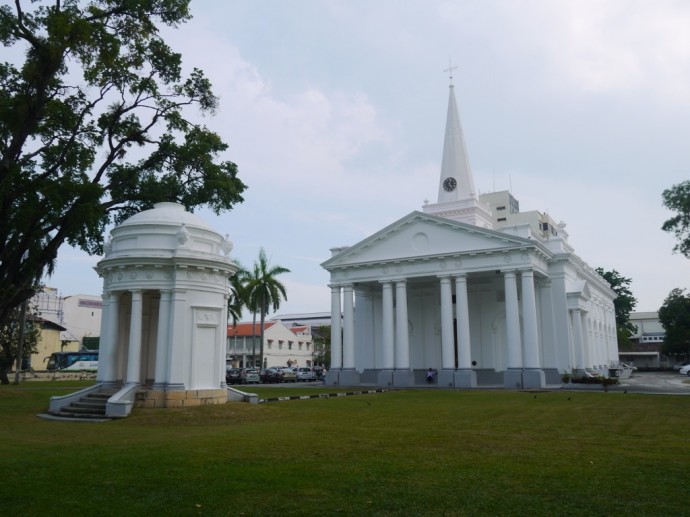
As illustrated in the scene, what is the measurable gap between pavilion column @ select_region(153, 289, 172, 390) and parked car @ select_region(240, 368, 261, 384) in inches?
1051

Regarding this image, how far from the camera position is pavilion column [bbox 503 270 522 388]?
3272cm

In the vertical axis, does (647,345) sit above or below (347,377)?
above

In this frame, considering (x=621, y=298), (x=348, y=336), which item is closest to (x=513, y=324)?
(x=348, y=336)

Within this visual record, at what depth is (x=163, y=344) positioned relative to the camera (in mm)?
18266

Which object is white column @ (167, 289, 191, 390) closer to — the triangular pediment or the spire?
the triangular pediment

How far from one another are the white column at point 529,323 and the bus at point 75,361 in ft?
152

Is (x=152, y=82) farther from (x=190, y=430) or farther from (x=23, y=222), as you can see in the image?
(x=190, y=430)

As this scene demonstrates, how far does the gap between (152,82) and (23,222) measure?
735 centimetres

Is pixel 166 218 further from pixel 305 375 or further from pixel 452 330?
pixel 305 375

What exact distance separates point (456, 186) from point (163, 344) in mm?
30203

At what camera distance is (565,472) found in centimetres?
841

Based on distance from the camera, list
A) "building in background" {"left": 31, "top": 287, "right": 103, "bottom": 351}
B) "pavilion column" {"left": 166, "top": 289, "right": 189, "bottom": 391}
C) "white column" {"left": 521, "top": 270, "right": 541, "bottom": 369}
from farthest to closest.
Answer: "building in background" {"left": 31, "top": 287, "right": 103, "bottom": 351} < "white column" {"left": 521, "top": 270, "right": 541, "bottom": 369} < "pavilion column" {"left": 166, "top": 289, "right": 189, "bottom": 391}

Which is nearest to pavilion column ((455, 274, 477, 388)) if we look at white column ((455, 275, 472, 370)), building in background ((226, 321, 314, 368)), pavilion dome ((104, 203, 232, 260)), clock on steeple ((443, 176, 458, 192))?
white column ((455, 275, 472, 370))

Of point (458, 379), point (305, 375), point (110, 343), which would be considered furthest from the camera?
point (305, 375)
